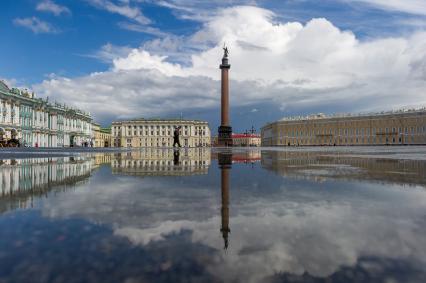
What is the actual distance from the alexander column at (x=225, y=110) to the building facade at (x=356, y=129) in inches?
2937

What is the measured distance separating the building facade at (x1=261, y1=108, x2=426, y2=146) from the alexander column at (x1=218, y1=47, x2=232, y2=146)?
7461cm

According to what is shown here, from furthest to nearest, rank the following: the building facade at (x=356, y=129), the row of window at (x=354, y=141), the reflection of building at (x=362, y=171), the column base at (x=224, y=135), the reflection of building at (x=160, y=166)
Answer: the row of window at (x=354, y=141), the building facade at (x=356, y=129), the column base at (x=224, y=135), the reflection of building at (x=160, y=166), the reflection of building at (x=362, y=171)

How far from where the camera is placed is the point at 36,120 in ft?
226

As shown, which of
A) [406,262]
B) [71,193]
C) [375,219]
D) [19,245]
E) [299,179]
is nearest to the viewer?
[406,262]

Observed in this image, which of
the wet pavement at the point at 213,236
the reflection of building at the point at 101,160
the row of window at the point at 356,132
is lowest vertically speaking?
the wet pavement at the point at 213,236

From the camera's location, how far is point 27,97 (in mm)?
65062

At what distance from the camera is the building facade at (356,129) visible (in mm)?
104625

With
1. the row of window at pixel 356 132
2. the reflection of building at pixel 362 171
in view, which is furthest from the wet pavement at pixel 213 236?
the row of window at pixel 356 132

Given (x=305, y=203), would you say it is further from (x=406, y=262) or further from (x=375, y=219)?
(x=406, y=262)

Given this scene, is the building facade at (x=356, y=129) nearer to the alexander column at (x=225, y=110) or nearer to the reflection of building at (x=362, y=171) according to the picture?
the alexander column at (x=225, y=110)

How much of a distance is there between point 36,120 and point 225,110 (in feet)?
130

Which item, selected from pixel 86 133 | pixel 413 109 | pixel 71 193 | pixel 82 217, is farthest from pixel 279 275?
pixel 413 109

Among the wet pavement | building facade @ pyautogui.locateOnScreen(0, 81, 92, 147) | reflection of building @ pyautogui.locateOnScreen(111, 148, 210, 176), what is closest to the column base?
building facade @ pyautogui.locateOnScreen(0, 81, 92, 147)

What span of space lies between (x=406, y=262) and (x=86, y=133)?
4215 inches
